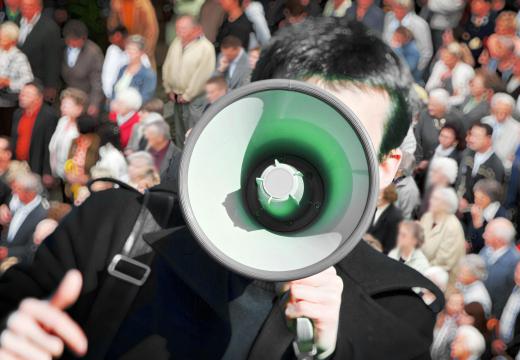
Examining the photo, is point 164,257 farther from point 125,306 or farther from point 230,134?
point 230,134

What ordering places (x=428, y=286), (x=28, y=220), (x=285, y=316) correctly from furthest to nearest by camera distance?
(x=28, y=220), (x=428, y=286), (x=285, y=316)

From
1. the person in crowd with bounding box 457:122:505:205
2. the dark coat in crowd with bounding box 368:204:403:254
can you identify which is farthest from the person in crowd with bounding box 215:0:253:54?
the dark coat in crowd with bounding box 368:204:403:254

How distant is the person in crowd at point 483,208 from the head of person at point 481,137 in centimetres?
36

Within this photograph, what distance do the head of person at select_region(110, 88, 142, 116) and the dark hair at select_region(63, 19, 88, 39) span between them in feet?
3.90

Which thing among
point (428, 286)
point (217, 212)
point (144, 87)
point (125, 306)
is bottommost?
point (144, 87)

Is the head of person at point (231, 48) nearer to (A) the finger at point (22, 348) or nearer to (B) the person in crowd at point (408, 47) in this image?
(B) the person in crowd at point (408, 47)

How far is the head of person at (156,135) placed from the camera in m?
5.89

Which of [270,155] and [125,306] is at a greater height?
[270,155]

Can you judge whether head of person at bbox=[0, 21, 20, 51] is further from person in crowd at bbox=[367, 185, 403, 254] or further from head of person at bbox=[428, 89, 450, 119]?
person in crowd at bbox=[367, 185, 403, 254]

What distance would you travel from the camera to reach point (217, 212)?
166 centimetres

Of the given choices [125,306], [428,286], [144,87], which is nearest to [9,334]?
[125,306]

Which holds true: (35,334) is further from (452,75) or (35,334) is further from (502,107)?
(452,75)

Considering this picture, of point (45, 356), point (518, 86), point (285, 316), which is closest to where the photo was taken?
point (45, 356)

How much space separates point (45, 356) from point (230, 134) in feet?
1.78
